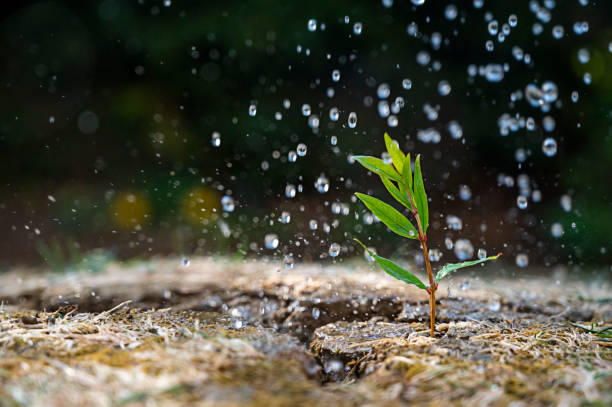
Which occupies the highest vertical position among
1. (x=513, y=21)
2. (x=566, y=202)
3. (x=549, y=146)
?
(x=513, y=21)

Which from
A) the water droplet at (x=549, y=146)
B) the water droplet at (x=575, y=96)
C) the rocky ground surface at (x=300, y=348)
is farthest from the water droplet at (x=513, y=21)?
the rocky ground surface at (x=300, y=348)

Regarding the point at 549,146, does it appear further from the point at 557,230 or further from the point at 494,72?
the point at 494,72

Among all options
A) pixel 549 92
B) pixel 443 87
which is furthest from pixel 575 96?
pixel 443 87

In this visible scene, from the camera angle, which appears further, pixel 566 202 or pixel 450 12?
pixel 450 12

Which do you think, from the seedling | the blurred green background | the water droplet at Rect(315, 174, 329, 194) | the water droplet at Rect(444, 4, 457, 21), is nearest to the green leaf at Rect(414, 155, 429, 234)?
the seedling

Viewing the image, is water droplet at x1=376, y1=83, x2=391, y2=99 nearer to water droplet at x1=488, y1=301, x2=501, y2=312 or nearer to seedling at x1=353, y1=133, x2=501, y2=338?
water droplet at x1=488, y1=301, x2=501, y2=312

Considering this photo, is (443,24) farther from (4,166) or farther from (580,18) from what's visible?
(4,166)
